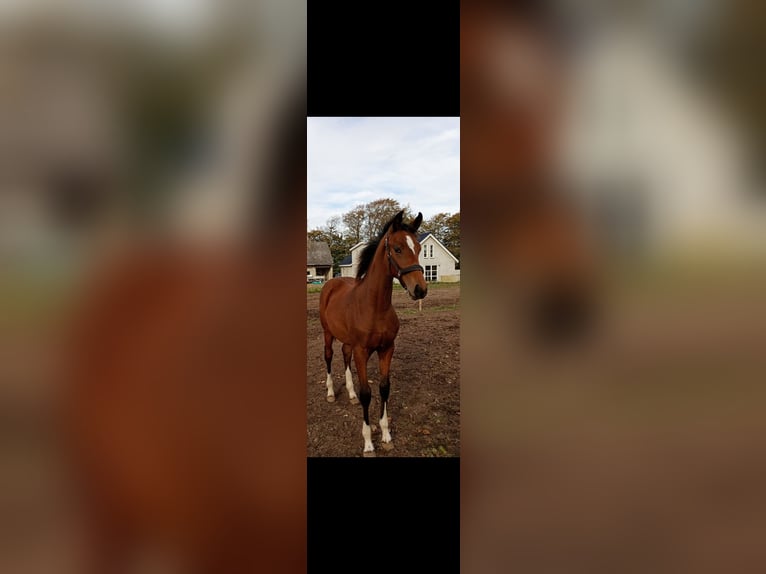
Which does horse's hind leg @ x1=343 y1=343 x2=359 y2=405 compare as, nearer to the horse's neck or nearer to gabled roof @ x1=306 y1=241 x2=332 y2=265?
the horse's neck

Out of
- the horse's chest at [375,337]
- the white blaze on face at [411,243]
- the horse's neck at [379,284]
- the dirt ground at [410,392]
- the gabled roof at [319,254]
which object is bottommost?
the dirt ground at [410,392]

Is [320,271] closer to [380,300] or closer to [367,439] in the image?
[380,300]

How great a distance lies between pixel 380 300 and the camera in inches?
95.4

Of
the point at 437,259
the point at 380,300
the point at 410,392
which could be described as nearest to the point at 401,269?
the point at 380,300

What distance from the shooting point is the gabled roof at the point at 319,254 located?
173 inches

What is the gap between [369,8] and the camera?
4.43 ft
